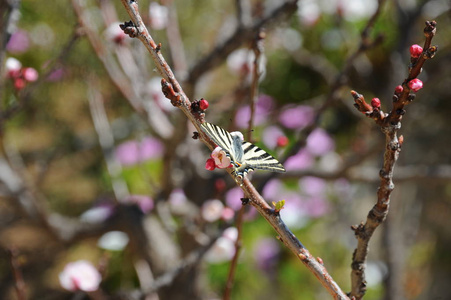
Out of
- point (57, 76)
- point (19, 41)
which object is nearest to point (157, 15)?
point (57, 76)

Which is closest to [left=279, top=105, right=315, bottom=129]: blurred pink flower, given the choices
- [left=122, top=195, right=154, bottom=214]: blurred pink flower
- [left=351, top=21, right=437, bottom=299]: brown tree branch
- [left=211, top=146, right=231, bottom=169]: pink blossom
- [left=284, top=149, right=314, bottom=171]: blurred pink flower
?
[left=284, top=149, right=314, bottom=171]: blurred pink flower

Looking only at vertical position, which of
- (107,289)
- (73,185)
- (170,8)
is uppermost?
(73,185)

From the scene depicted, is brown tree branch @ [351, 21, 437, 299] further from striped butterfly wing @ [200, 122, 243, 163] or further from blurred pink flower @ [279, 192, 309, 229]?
blurred pink flower @ [279, 192, 309, 229]

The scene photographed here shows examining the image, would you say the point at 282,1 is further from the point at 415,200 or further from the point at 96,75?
the point at 415,200

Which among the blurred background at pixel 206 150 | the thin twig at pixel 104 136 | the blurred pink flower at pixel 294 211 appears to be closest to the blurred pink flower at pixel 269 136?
the blurred background at pixel 206 150

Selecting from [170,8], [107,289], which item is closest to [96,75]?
[170,8]

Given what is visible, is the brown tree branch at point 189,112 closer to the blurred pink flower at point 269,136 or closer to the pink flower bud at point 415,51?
the pink flower bud at point 415,51
